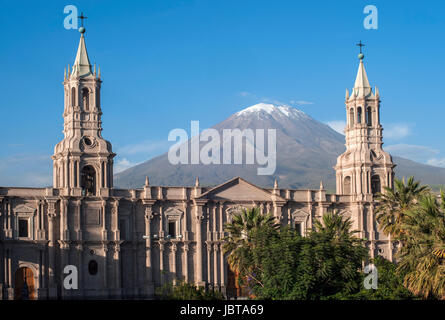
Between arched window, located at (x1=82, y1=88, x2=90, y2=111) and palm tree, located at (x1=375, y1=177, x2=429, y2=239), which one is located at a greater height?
arched window, located at (x1=82, y1=88, x2=90, y2=111)

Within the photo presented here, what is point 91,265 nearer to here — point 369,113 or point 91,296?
point 91,296

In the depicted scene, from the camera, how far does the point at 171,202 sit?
274ft

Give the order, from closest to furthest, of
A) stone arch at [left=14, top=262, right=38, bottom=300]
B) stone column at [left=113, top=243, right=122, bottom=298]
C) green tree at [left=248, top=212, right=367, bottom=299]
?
green tree at [left=248, top=212, right=367, bottom=299], stone arch at [left=14, top=262, right=38, bottom=300], stone column at [left=113, top=243, right=122, bottom=298]

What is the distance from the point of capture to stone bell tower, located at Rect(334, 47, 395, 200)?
293 ft

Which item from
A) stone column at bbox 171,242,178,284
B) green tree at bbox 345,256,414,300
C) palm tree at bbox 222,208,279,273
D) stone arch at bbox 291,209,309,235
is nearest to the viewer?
green tree at bbox 345,256,414,300

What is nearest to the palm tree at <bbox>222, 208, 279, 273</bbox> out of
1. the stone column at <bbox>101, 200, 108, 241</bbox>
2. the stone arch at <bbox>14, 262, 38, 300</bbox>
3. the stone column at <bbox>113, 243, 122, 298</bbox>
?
the stone column at <bbox>113, 243, 122, 298</bbox>

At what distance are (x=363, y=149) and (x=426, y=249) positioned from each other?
110ft

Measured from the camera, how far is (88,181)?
8312 cm

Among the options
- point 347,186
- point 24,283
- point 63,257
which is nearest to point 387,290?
point 347,186

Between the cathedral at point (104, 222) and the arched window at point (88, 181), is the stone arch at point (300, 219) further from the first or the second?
the arched window at point (88, 181)

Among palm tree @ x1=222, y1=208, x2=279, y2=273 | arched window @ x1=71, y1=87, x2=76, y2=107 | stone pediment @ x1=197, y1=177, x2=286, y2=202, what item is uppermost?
arched window @ x1=71, y1=87, x2=76, y2=107

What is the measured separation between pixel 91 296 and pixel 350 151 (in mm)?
30045

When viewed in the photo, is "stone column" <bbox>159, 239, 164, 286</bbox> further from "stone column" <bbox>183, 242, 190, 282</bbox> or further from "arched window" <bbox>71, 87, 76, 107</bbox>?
"arched window" <bbox>71, 87, 76, 107</bbox>
